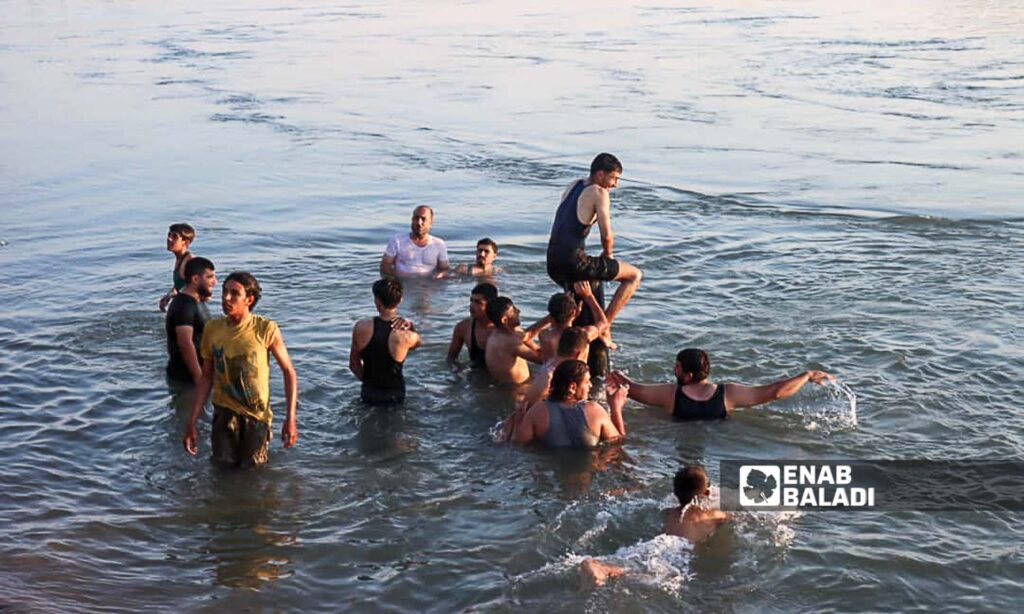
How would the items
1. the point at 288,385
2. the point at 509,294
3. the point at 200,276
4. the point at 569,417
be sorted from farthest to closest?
the point at 509,294 < the point at 200,276 < the point at 569,417 < the point at 288,385

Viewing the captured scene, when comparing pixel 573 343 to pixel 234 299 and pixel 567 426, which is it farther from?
pixel 234 299

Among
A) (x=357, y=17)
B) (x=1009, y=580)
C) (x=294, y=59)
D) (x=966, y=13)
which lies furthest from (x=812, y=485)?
(x=357, y=17)

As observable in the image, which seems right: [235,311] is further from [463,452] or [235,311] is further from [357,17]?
[357,17]

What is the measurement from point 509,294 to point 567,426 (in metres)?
5.32

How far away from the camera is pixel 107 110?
2861 cm

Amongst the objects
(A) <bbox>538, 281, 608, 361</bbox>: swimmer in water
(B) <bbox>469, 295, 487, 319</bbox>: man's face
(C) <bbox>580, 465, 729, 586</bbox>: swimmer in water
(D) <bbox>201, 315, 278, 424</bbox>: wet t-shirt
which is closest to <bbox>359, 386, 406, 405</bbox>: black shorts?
(B) <bbox>469, 295, 487, 319</bbox>: man's face

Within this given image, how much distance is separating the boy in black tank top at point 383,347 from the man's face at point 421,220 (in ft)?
14.8

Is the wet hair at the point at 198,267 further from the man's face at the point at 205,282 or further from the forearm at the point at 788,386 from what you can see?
the forearm at the point at 788,386

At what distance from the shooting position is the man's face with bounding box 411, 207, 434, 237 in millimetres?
15570

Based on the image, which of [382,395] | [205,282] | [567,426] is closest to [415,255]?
[382,395]

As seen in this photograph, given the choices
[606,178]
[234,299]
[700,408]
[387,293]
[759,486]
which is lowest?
[759,486]

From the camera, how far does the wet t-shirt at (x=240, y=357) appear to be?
9.05 metres

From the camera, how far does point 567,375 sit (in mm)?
9797

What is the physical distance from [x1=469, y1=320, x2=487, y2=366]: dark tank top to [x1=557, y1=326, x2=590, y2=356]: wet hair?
1783mm
